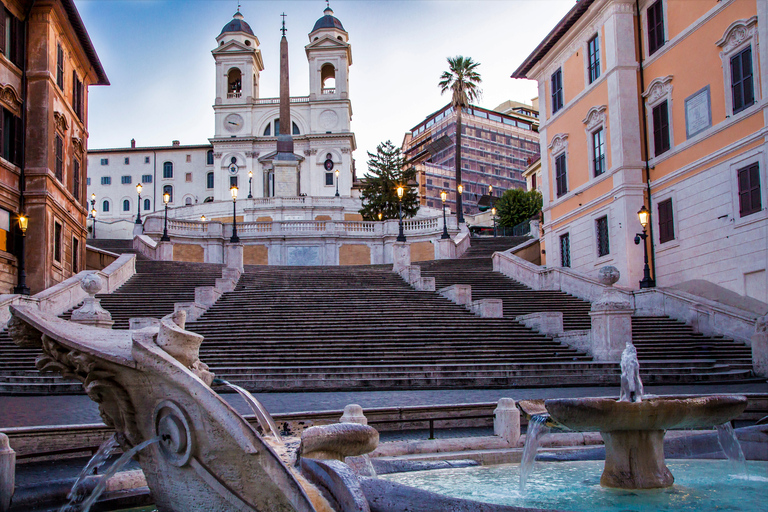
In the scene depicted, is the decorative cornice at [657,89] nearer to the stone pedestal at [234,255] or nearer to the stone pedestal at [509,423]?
the stone pedestal at [234,255]

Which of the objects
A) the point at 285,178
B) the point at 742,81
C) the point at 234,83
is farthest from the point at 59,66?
the point at 234,83

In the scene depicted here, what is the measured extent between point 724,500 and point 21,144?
90.7ft

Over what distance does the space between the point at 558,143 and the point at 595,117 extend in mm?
4161

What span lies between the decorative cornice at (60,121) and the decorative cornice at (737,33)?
25.4 meters

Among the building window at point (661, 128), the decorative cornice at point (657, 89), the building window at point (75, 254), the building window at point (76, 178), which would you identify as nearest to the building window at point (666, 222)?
the building window at point (661, 128)

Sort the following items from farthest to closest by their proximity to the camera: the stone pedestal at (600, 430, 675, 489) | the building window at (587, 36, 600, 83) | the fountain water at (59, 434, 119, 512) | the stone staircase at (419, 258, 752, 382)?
the building window at (587, 36, 600, 83) < the stone staircase at (419, 258, 752, 382) < the stone pedestal at (600, 430, 675, 489) < the fountain water at (59, 434, 119, 512)

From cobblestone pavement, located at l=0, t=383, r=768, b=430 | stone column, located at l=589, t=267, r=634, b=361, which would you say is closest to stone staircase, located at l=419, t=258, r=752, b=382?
stone column, located at l=589, t=267, r=634, b=361

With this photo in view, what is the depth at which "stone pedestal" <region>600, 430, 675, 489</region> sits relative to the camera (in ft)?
22.2

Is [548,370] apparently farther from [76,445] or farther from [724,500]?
[76,445]

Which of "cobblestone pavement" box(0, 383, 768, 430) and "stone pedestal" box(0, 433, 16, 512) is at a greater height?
"stone pedestal" box(0, 433, 16, 512)

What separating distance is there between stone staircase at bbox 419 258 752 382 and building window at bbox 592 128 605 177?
616 centimetres

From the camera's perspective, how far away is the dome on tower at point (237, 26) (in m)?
90.1

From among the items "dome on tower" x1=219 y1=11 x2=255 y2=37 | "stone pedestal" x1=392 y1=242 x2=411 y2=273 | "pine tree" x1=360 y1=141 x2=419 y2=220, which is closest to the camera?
"stone pedestal" x1=392 y1=242 x2=411 y2=273

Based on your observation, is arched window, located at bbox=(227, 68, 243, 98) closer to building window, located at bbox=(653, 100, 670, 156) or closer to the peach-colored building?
A: the peach-colored building
